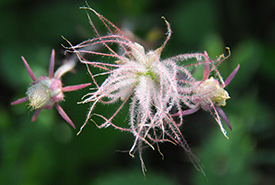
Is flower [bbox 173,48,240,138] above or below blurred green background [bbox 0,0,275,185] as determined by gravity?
above

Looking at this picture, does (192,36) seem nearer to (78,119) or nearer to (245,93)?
(245,93)

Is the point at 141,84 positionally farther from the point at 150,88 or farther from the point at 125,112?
the point at 125,112

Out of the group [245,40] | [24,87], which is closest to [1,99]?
[24,87]

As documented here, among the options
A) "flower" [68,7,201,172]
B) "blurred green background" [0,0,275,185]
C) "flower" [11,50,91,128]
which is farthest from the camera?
"blurred green background" [0,0,275,185]

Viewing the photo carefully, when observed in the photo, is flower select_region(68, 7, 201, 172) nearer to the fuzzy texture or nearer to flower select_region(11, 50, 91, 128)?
the fuzzy texture

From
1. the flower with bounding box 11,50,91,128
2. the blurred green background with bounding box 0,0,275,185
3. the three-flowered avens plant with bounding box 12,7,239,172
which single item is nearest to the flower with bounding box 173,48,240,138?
the three-flowered avens plant with bounding box 12,7,239,172

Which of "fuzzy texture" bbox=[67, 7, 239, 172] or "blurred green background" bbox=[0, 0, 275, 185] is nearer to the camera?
"fuzzy texture" bbox=[67, 7, 239, 172]

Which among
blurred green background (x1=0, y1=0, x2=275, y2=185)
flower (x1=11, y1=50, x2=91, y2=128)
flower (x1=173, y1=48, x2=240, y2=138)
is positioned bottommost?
blurred green background (x1=0, y1=0, x2=275, y2=185)

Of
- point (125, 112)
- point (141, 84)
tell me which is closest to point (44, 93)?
point (141, 84)
